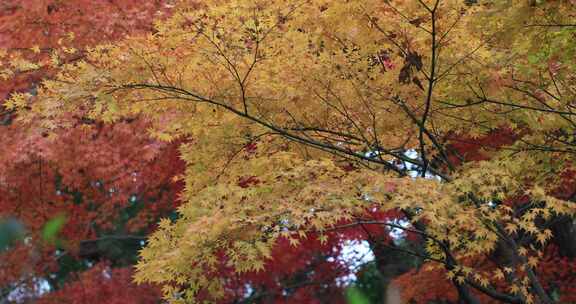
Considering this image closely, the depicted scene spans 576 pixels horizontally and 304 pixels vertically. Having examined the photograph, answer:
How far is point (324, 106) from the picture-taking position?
6770 mm

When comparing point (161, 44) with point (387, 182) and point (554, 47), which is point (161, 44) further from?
point (554, 47)

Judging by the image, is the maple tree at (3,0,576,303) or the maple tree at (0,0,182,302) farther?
the maple tree at (0,0,182,302)

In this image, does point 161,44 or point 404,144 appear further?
point 404,144

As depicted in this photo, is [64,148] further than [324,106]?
Yes

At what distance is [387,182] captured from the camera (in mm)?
5414

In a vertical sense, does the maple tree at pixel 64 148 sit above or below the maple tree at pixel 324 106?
above

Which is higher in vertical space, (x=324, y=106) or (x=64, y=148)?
(x=64, y=148)

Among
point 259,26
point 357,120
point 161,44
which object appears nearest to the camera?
point 259,26

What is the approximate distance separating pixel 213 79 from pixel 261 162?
2.98ft

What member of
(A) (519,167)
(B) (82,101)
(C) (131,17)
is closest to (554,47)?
(A) (519,167)

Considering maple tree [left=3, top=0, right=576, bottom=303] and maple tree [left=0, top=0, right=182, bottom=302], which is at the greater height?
maple tree [left=0, top=0, right=182, bottom=302]

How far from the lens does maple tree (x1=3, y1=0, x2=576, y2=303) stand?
5.42m

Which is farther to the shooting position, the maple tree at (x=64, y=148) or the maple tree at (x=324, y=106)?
the maple tree at (x=64, y=148)

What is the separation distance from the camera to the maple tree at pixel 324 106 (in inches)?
213
